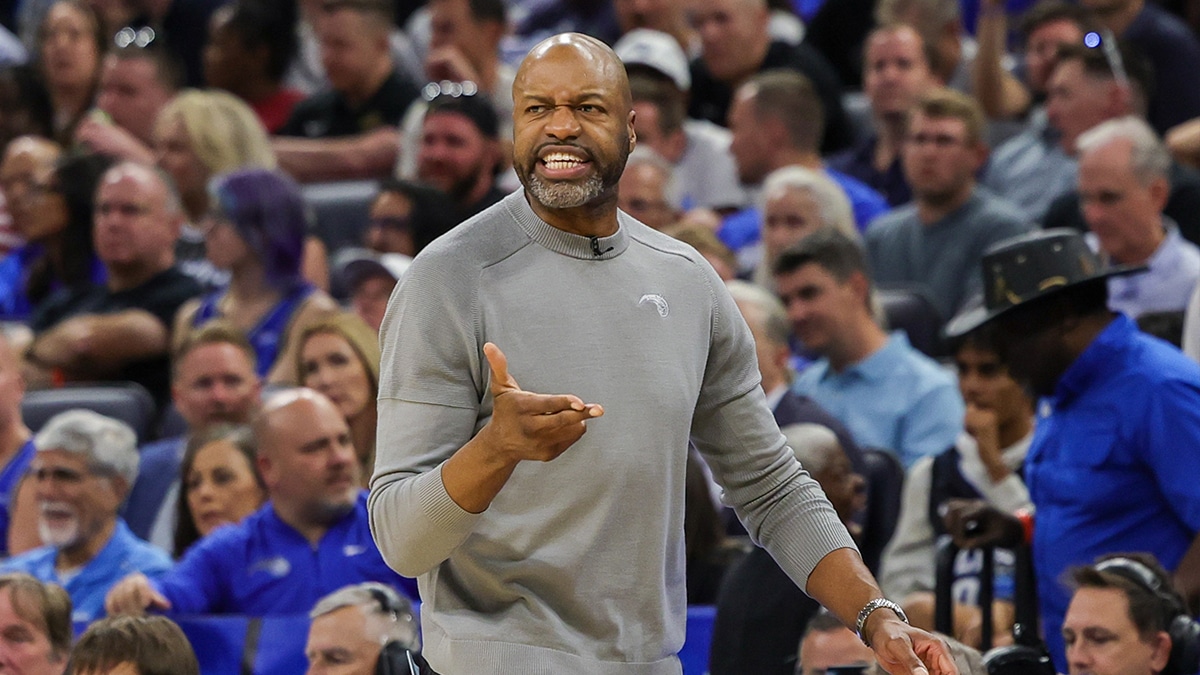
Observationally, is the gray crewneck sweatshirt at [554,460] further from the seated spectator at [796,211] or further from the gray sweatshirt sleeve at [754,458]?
the seated spectator at [796,211]

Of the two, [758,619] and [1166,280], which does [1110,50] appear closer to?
[1166,280]

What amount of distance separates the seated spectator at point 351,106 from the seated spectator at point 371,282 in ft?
6.45

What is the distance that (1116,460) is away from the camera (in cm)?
466

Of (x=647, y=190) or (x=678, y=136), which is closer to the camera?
(x=647, y=190)

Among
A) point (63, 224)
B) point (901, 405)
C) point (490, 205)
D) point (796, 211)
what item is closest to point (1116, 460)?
point (901, 405)

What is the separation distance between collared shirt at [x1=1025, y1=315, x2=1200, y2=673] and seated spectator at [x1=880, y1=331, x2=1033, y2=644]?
2.07 feet

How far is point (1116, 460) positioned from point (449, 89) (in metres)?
4.20

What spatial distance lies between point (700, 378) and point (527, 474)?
12.1 inches

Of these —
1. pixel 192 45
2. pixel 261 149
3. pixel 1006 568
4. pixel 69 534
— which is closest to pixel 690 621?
pixel 1006 568

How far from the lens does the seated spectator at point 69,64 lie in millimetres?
9469

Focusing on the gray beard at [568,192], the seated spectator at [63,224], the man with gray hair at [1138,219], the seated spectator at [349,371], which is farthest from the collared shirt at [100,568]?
the gray beard at [568,192]

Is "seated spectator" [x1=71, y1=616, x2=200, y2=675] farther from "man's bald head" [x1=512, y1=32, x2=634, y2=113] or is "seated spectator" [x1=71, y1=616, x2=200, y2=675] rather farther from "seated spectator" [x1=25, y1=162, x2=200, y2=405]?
"seated spectator" [x1=25, y1=162, x2=200, y2=405]

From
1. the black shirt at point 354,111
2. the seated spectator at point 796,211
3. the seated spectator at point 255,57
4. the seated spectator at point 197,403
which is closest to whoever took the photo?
the seated spectator at point 197,403

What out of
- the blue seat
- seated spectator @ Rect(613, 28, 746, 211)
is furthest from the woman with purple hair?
seated spectator @ Rect(613, 28, 746, 211)
